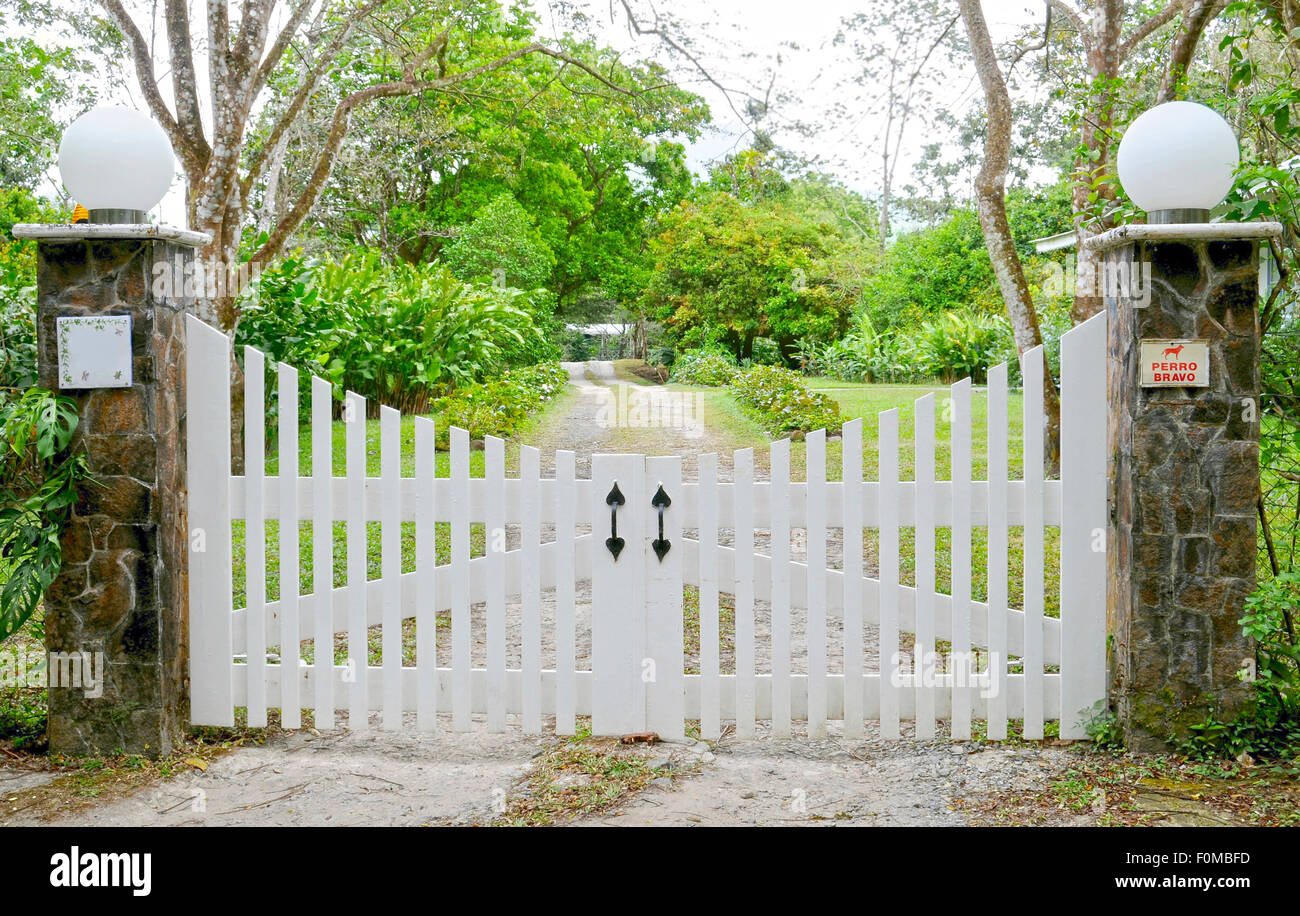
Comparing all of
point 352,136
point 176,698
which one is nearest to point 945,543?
point 176,698

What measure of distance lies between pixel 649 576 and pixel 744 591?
34cm

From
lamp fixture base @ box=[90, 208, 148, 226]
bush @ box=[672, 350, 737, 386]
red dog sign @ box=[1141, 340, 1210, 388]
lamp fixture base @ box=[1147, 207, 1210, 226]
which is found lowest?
red dog sign @ box=[1141, 340, 1210, 388]

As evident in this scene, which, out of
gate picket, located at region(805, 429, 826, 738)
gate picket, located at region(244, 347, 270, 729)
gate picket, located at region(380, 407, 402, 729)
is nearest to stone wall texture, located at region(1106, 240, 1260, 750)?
gate picket, located at region(805, 429, 826, 738)

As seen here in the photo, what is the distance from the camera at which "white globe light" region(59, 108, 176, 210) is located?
11.1 feet

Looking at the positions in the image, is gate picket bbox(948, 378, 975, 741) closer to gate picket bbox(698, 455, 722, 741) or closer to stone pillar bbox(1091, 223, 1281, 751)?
stone pillar bbox(1091, 223, 1281, 751)

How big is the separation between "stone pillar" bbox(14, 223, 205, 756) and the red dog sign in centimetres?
336

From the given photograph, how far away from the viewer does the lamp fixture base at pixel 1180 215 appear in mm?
3326

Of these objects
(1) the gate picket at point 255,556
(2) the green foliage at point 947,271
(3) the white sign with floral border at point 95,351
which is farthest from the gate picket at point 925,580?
(2) the green foliage at point 947,271

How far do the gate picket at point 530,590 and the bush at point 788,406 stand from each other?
6.44 m

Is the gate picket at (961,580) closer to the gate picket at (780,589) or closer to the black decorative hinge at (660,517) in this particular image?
the gate picket at (780,589)

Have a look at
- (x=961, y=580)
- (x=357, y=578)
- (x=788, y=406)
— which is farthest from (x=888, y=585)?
(x=788, y=406)

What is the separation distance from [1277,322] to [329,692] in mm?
3706

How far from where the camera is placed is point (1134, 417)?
3.31 m

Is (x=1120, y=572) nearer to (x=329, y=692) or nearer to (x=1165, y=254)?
(x=1165, y=254)
